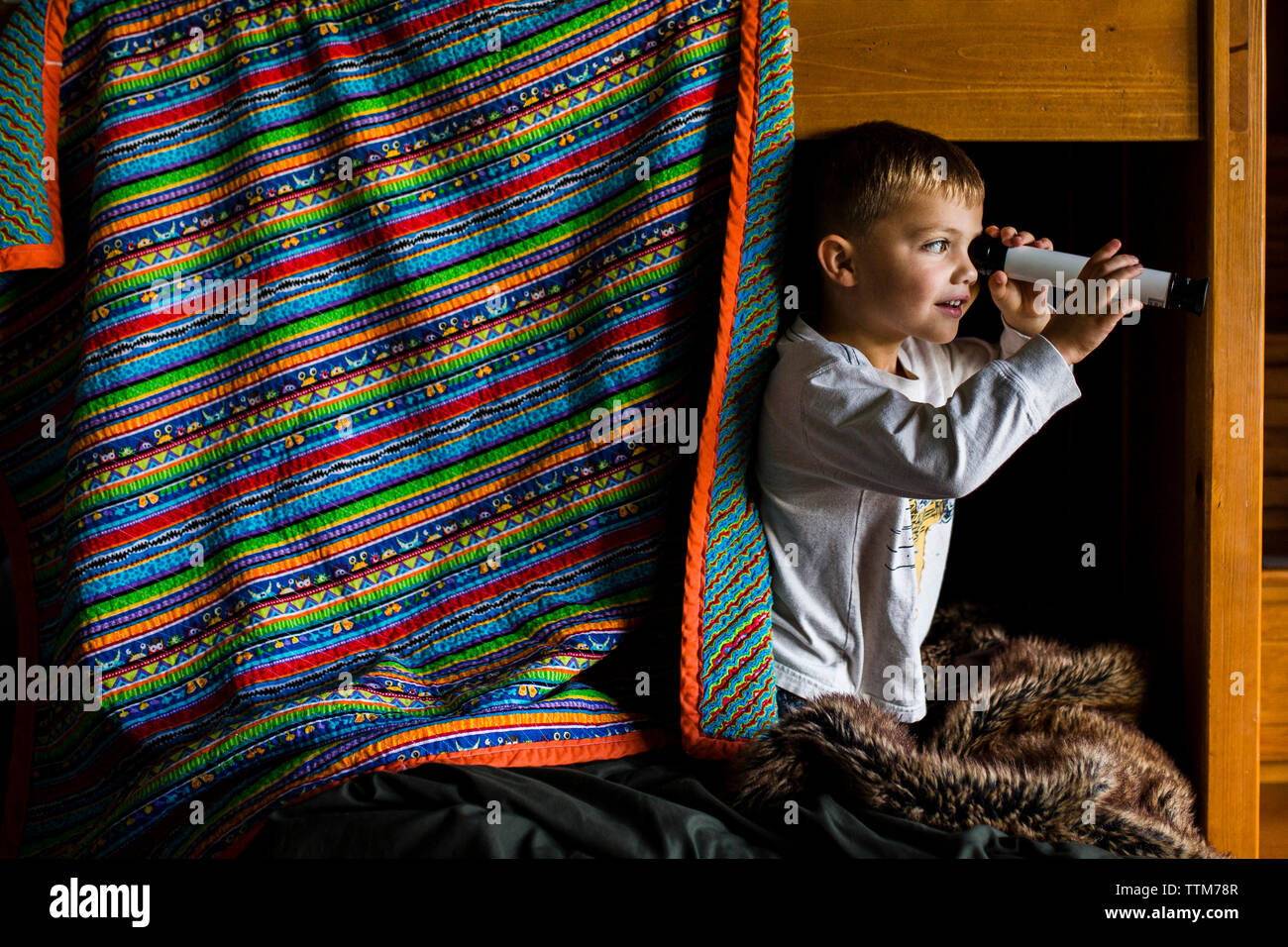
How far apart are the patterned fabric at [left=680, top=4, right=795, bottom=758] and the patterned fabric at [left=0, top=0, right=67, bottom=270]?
2.49 feet

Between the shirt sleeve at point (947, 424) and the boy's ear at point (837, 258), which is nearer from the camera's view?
the shirt sleeve at point (947, 424)

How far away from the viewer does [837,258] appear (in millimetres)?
1121

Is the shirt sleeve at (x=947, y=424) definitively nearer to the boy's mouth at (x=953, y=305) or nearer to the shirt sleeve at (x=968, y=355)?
the boy's mouth at (x=953, y=305)

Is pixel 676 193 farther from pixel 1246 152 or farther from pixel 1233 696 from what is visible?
pixel 1233 696

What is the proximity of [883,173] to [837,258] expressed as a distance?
10 centimetres

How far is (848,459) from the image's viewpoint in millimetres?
1028

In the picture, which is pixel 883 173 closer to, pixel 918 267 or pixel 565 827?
pixel 918 267

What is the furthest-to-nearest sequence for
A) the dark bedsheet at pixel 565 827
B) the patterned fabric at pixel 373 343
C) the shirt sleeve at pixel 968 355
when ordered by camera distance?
1. the shirt sleeve at pixel 968 355
2. the patterned fabric at pixel 373 343
3. the dark bedsheet at pixel 565 827

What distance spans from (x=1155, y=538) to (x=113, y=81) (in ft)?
4.27

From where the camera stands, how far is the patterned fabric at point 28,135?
3.80 feet

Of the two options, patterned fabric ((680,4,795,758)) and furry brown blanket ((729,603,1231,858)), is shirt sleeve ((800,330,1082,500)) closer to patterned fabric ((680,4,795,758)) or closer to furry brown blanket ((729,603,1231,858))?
patterned fabric ((680,4,795,758))

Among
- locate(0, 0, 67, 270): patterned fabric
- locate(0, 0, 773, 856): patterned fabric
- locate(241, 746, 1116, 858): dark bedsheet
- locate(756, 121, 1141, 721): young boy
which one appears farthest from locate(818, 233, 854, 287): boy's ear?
locate(0, 0, 67, 270): patterned fabric

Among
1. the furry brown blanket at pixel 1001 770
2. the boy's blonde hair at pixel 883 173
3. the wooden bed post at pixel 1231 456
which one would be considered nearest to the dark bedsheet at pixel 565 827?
the furry brown blanket at pixel 1001 770

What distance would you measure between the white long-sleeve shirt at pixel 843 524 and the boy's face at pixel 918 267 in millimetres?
59
